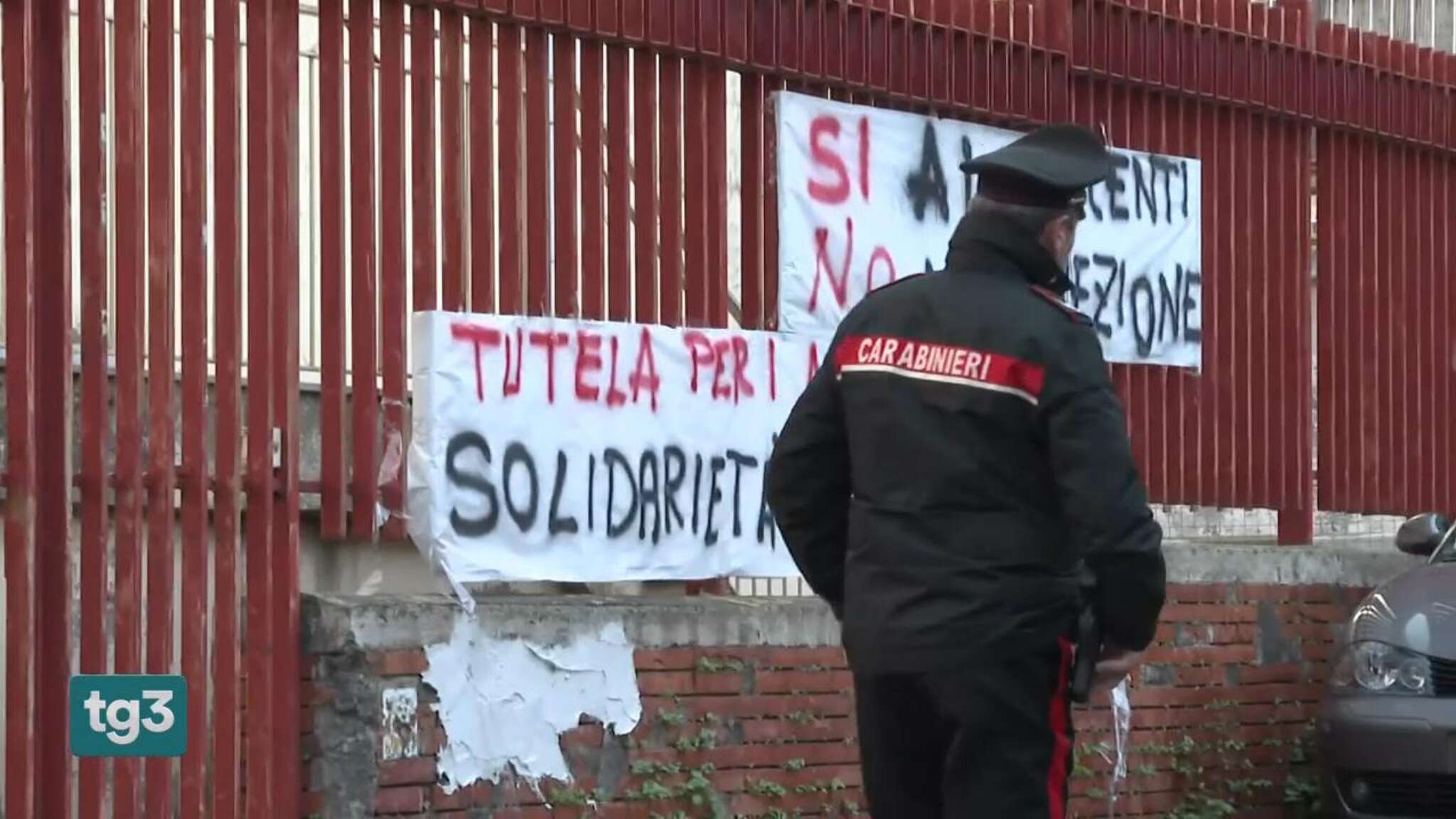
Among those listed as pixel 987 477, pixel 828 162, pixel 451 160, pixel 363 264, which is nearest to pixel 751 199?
pixel 828 162

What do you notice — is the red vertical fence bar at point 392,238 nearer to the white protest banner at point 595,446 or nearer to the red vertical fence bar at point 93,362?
the white protest banner at point 595,446

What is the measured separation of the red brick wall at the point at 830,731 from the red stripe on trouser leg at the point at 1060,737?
95.9 inches

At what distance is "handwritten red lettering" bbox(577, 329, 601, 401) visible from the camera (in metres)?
7.22

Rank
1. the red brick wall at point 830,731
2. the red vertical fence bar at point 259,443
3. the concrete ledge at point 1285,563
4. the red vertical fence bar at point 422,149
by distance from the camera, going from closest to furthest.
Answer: the red vertical fence bar at point 259,443 < the red vertical fence bar at point 422,149 < the red brick wall at point 830,731 < the concrete ledge at point 1285,563

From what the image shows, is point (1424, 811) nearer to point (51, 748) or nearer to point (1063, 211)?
point (1063, 211)

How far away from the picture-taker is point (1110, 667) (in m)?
4.79

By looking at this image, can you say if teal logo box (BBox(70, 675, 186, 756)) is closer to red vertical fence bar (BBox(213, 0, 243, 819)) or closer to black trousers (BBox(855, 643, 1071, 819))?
red vertical fence bar (BBox(213, 0, 243, 819))

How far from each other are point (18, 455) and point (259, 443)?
661 millimetres

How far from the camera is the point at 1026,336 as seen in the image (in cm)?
467

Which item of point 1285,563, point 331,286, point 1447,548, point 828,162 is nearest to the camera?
point 331,286

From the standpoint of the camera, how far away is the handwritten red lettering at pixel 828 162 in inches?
312

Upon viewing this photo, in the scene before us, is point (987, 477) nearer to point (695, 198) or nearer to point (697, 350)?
point (697, 350)

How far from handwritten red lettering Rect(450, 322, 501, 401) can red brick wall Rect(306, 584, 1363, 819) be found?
2.51 feet

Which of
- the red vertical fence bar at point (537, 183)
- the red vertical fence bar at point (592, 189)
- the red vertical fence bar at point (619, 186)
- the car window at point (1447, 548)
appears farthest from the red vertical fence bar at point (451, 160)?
the car window at point (1447, 548)
